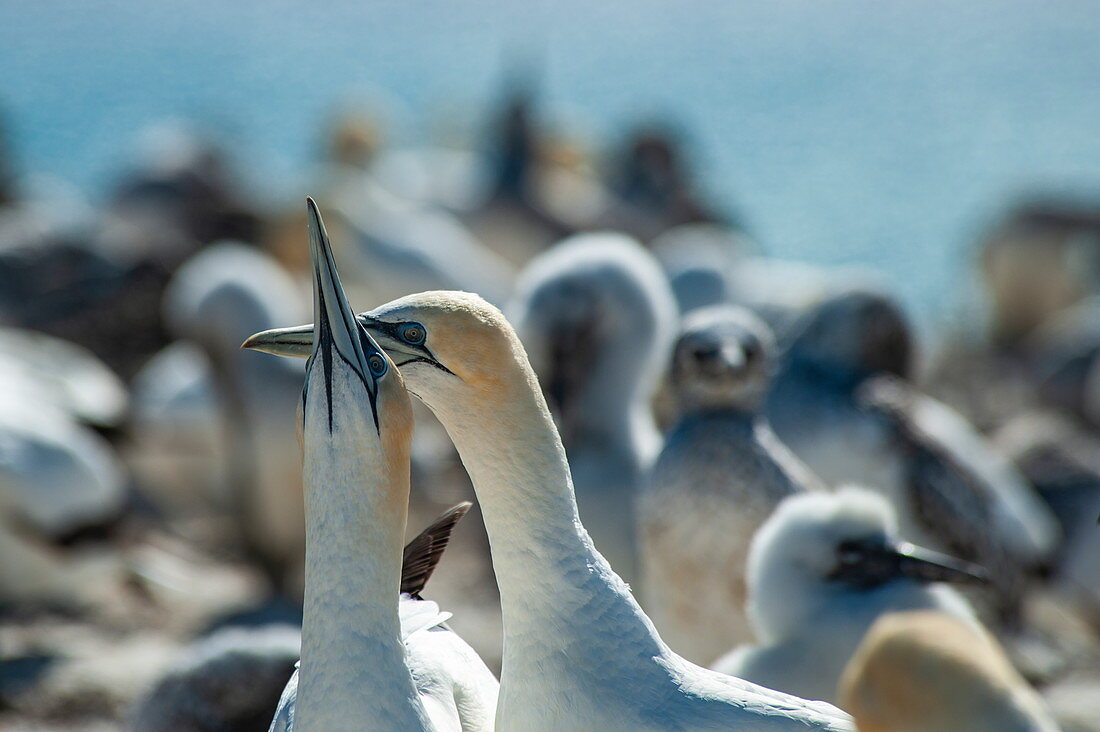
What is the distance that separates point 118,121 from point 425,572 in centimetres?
→ 2417

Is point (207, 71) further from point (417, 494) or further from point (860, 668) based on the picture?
point (860, 668)

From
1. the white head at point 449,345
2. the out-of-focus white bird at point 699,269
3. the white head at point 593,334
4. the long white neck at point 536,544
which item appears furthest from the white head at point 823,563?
the out-of-focus white bird at point 699,269

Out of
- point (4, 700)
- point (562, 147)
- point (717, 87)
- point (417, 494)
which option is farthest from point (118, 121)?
point (4, 700)

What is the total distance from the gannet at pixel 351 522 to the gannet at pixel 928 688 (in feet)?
3.11

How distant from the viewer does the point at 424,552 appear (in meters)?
2.37

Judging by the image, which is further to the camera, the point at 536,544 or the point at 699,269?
the point at 699,269

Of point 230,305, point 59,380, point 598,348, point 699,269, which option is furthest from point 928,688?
point 59,380

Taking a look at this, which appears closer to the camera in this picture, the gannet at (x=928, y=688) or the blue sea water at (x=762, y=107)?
the gannet at (x=928, y=688)

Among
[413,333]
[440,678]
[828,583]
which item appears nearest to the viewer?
[413,333]

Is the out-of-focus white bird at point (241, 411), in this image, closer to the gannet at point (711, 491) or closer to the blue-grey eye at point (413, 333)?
the gannet at point (711, 491)

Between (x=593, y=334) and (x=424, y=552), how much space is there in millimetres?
1971

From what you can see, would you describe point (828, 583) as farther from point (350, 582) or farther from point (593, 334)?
point (593, 334)

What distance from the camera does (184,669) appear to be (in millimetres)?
3125

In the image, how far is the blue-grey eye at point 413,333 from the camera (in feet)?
6.17
